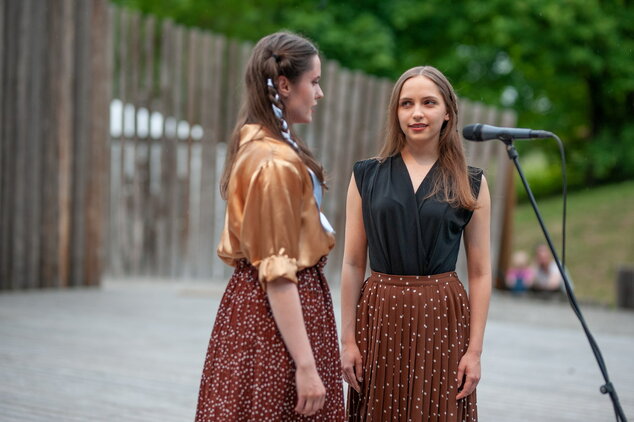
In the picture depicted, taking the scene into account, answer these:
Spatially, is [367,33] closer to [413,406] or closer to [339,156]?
[339,156]

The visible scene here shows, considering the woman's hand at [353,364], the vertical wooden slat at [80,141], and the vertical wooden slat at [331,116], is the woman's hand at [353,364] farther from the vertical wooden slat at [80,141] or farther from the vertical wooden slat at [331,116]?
the vertical wooden slat at [331,116]

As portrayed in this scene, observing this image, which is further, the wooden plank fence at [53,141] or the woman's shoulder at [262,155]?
the wooden plank fence at [53,141]

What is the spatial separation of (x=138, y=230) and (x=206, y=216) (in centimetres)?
86

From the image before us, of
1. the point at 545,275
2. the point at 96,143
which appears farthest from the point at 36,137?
the point at 545,275

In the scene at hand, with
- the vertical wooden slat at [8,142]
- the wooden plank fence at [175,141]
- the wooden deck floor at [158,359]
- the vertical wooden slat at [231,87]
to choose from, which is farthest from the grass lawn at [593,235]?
the vertical wooden slat at [8,142]

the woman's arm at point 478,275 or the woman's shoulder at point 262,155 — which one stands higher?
the woman's shoulder at point 262,155

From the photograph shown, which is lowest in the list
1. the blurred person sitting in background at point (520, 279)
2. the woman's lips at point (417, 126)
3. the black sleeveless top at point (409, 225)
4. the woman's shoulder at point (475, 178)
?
the blurred person sitting in background at point (520, 279)

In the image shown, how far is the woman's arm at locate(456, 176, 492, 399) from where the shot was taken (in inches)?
115

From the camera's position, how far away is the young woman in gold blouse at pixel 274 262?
2.36 m

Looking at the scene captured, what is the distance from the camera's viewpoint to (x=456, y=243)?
3.00 metres

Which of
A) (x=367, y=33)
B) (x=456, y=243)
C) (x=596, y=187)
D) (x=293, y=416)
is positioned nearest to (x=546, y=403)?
(x=456, y=243)

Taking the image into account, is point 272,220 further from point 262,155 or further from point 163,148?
point 163,148

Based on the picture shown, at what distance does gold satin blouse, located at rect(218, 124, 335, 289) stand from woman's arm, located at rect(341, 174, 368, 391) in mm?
550

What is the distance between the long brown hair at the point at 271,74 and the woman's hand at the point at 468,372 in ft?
2.71
